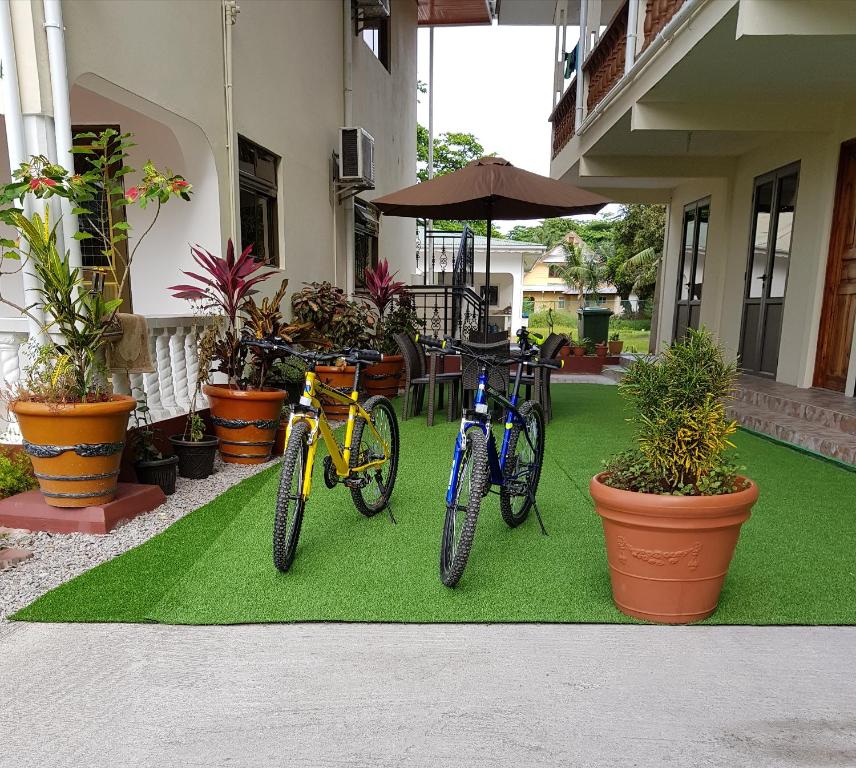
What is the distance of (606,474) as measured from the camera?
2379mm

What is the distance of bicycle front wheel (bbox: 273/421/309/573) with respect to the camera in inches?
96.0

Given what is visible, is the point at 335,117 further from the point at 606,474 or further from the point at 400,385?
the point at 606,474

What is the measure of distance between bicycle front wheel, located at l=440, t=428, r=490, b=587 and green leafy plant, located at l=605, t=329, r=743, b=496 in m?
0.51

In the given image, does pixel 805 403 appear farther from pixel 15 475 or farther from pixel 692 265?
pixel 15 475

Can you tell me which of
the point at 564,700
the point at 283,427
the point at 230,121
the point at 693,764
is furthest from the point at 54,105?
the point at 693,764

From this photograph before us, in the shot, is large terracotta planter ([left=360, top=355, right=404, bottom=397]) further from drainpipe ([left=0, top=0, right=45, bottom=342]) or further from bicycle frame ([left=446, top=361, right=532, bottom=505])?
bicycle frame ([left=446, top=361, right=532, bottom=505])

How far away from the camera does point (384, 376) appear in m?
6.36

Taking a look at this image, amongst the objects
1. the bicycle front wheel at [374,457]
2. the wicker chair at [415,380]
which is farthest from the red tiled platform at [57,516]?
the wicker chair at [415,380]

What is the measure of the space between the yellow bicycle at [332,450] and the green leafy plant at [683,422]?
1.25 metres

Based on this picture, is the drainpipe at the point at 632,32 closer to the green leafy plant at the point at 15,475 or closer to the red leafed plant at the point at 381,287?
the red leafed plant at the point at 381,287

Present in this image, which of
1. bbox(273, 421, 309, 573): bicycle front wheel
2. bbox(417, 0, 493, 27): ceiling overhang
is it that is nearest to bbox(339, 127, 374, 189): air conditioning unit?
bbox(273, 421, 309, 573): bicycle front wheel

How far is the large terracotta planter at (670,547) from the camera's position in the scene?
6.80 ft

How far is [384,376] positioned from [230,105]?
2915mm

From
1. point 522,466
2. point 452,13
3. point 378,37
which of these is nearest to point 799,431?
point 522,466
